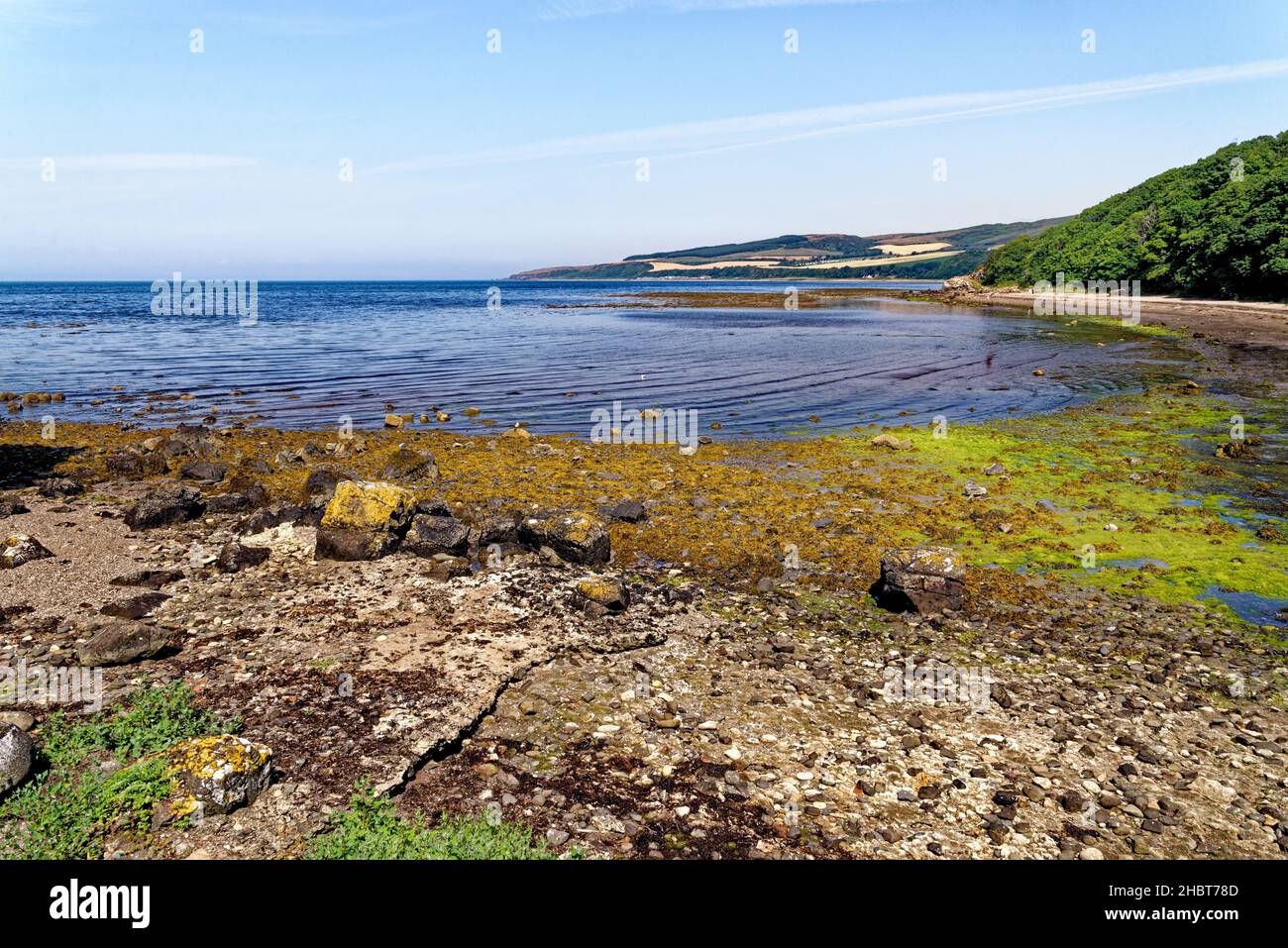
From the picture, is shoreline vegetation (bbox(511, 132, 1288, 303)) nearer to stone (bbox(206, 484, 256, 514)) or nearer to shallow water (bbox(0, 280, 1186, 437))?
shallow water (bbox(0, 280, 1186, 437))

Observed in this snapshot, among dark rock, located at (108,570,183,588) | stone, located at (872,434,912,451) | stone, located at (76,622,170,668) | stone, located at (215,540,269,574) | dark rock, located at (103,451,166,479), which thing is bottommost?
stone, located at (76,622,170,668)

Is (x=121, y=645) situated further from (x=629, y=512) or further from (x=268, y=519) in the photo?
(x=629, y=512)

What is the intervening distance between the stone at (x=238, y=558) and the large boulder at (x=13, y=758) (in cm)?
660

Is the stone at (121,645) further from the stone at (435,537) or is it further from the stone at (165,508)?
the stone at (165,508)

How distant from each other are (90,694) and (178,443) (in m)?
16.3

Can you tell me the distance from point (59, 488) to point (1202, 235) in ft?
331

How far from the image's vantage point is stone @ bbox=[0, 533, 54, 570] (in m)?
14.0

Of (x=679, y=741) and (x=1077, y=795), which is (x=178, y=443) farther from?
(x=1077, y=795)

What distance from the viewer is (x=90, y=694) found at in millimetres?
9797

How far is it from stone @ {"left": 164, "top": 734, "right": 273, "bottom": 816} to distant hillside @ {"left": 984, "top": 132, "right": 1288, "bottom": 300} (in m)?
88.0

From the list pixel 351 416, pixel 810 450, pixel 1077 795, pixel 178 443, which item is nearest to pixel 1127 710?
pixel 1077 795

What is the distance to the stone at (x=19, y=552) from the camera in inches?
552

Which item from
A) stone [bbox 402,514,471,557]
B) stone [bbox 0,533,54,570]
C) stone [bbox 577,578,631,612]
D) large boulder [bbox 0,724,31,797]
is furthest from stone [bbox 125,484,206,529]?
stone [bbox 577,578,631,612]
